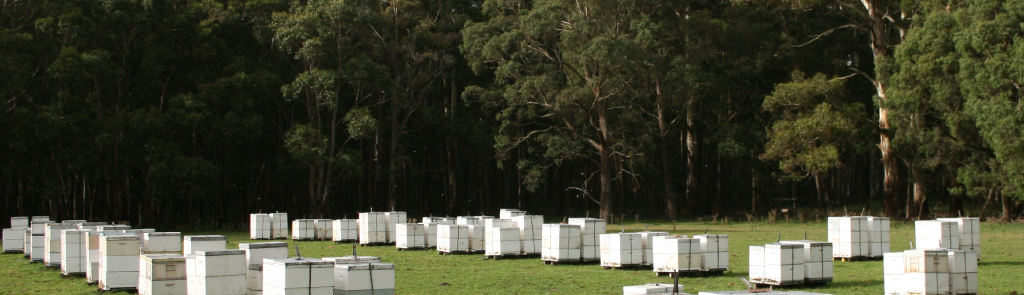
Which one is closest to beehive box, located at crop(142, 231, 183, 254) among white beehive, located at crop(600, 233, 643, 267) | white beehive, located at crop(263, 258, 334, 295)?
white beehive, located at crop(263, 258, 334, 295)

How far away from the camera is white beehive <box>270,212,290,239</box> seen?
3109 cm

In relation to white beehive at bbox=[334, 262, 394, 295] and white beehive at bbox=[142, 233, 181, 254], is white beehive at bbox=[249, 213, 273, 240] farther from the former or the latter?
white beehive at bbox=[334, 262, 394, 295]

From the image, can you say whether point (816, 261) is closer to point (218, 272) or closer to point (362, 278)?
point (362, 278)

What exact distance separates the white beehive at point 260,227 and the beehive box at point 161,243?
1438cm

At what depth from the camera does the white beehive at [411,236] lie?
2508cm

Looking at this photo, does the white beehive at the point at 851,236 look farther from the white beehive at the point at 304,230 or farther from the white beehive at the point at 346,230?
the white beehive at the point at 304,230

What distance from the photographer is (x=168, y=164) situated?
3647 cm

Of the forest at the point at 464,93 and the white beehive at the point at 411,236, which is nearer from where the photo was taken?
the white beehive at the point at 411,236

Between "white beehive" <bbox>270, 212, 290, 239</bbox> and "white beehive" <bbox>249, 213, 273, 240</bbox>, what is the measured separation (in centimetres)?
16

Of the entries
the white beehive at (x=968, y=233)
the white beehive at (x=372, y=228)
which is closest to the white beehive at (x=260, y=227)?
the white beehive at (x=372, y=228)

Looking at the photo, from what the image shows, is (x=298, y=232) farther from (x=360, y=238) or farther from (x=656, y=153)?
(x=656, y=153)

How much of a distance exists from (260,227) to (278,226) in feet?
1.97

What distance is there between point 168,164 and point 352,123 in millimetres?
7864

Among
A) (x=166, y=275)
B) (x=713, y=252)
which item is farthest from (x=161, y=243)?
(x=713, y=252)
